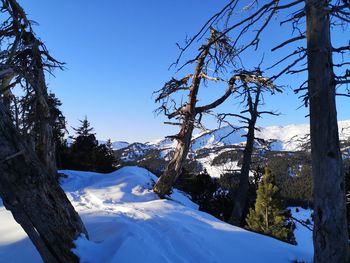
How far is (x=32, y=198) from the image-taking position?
12.2 ft

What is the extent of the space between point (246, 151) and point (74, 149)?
13246mm

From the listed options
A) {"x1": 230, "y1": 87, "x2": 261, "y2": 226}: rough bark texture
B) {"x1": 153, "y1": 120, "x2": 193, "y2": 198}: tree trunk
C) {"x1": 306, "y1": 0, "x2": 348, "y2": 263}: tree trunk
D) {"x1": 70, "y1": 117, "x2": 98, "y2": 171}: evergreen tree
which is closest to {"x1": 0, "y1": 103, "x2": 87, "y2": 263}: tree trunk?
{"x1": 306, "y1": 0, "x2": 348, "y2": 263}: tree trunk

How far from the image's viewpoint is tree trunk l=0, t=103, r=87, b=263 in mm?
3666

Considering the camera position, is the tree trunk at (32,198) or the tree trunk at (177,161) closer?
the tree trunk at (32,198)

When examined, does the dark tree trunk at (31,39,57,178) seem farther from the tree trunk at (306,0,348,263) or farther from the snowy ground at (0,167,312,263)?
the tree trunk at (306,0,348,263)

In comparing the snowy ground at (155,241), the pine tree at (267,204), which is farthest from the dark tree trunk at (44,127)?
the pine tree at (267,204)

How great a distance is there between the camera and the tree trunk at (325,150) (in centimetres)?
368

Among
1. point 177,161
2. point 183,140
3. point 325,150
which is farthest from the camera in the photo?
point 177,161

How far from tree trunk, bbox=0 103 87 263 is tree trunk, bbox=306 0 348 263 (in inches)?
101

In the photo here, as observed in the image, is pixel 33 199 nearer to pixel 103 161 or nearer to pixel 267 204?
pixel 103 161

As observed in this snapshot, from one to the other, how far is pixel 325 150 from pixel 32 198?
2.90 meters

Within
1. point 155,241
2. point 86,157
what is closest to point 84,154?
point 86,157

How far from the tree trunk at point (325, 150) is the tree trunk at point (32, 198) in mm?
2563

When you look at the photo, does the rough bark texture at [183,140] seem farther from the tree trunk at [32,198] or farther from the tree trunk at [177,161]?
the tree trunk at [32,198]
